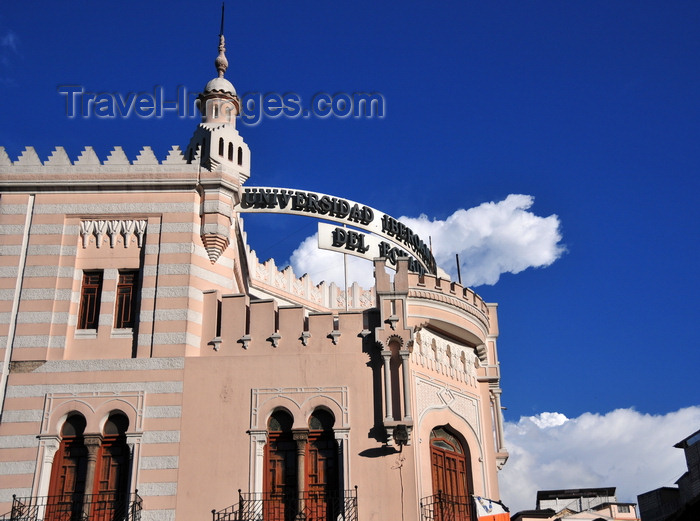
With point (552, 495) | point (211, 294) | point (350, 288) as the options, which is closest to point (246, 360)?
point (211, 294)

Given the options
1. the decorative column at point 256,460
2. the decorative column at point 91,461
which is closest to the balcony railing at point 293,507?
the decorative column at point 256,460

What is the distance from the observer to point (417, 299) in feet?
77.4

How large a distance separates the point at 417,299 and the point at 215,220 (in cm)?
617

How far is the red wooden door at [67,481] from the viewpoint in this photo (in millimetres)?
20203

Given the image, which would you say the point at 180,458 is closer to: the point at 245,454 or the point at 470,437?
the point at 245,454

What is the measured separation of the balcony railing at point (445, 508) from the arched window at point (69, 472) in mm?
8490

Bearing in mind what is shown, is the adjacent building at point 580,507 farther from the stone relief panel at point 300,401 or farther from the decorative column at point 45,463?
the decorative column at point 45,463

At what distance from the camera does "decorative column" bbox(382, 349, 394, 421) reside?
Result: 2080 cm

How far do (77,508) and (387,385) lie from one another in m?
8.25

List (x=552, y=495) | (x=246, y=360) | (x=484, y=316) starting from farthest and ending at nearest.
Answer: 1. (x=552, y=495)
2. (x=484, y=316)
3. (x=246, y=360)

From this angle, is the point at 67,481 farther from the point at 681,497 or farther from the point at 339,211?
the point at 681,497

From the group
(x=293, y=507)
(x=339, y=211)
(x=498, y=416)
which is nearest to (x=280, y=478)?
(x=293, y=507)

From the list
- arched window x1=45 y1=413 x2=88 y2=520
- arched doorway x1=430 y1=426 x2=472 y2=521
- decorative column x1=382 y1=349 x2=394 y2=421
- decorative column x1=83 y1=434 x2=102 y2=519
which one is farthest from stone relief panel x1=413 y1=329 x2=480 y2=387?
arched window x1=45 y1=413 x2=88 y2=520

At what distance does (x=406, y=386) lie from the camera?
21172 mm
